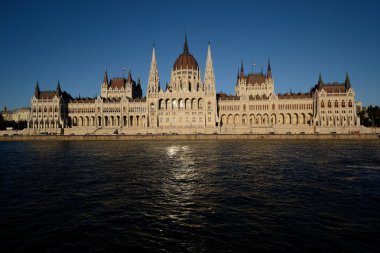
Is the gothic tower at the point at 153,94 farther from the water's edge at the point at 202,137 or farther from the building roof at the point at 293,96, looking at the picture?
the building roof at the point at 293,96

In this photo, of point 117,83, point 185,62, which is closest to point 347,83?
point 185,62

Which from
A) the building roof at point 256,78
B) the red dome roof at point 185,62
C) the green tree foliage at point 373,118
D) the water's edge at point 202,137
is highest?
the red dome roof at point 185,62

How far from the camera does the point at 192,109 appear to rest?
103 meters

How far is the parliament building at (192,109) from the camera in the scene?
99.4 meters

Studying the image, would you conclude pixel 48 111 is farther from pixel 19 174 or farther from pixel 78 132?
pixel 19 174

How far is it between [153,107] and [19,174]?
83.1 m

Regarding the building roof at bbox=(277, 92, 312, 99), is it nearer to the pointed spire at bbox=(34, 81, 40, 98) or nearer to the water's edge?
the water's edge

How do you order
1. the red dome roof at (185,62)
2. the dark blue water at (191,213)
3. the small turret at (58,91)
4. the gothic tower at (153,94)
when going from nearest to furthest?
the dark blue water at (191,213) → the gothic tower at (153,94) → the small turret at (58,91) → the red dome roof at (185,62)

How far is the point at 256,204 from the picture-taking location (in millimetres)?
14336

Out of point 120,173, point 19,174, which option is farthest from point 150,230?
point 19,174

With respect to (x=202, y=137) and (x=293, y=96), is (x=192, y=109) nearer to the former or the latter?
(x=202, y=137)

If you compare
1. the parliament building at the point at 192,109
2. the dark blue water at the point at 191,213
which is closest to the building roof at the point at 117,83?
the parliament building at the point at 192,109

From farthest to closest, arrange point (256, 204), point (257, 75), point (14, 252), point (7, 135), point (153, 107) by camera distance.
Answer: point (257, 75), point (153, 107), point (7, 135), point (256, 204), point (14, 252)

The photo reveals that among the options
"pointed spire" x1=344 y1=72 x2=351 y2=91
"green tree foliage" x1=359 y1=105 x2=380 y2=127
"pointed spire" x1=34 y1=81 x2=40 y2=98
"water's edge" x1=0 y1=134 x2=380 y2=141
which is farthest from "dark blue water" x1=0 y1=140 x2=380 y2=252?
"pointed spire" x1=34 y1=81 x2=40 y2=98
